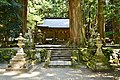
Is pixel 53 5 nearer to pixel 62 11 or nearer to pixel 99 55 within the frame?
pixel 62 11

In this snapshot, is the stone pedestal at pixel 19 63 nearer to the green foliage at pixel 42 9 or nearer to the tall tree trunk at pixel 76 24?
the tall tree trunk at pixel 76 24

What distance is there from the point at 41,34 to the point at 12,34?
1062cm

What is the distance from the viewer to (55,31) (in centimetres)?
3084

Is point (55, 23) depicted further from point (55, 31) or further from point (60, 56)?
point (60, 56)

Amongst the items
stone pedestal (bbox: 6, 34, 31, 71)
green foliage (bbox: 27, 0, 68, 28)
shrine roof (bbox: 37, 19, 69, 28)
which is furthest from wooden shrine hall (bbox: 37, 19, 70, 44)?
stone pedestal (bbox: 6, 34, 31, 71)

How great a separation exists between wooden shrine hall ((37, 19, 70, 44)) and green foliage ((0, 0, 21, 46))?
11124 millimetres

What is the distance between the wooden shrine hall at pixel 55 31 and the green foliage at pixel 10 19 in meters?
11.1

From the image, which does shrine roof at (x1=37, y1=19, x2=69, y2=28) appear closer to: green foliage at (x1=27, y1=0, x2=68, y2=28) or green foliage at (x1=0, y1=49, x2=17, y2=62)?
green foliage at (x1=27, y1=0, x2=68, y2=28)

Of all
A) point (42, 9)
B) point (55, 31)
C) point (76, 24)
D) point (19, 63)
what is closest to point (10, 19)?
point (76, 24)

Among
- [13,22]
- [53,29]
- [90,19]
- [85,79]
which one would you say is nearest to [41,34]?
[53,29]

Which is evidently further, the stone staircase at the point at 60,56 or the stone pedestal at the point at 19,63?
the stone staircase at the point at 60,56

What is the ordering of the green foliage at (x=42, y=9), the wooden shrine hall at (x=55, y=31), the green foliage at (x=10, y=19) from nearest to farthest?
the green foliage at (x=10, y=19), the green foliage at (x=42, y=9), the wooden shrine hall at (x=55, y=31)

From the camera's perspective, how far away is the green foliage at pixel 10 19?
17.5m

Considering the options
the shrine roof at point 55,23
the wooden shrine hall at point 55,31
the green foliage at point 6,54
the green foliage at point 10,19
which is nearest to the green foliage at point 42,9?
the shrine roof at point 55,23
